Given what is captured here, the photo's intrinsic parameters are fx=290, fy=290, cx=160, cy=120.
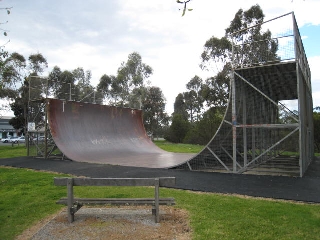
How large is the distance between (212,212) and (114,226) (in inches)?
61.8

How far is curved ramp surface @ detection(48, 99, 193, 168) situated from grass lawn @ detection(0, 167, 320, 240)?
622 centimetres

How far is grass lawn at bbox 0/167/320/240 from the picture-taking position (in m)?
3.69

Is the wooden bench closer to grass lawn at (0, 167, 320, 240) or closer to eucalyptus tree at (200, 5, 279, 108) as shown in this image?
grass lawn at (0, 167, 320, 240)

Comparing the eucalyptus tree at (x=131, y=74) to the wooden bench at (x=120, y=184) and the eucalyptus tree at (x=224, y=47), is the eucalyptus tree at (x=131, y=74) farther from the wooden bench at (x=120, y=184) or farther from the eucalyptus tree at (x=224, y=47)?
the wooden bench at (x=120, y=184)

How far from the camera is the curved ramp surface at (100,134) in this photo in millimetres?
13727

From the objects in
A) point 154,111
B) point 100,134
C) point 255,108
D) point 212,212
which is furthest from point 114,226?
point 154,111

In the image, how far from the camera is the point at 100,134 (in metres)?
16.3

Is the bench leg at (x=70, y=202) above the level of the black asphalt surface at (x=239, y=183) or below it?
above

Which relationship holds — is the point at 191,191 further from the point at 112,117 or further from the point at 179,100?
the point at 179,100

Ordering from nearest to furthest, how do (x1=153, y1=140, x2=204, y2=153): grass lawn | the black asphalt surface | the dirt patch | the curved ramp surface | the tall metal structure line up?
the dirt patch, the black asphalt surface, the tall metal structure, the curved ramp surface, (x1=153, y1=140, x2=204, y2=153): grass lawn

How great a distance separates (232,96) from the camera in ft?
29.6

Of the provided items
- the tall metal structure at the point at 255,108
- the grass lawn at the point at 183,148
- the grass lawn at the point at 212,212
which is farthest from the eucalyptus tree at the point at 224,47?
the grass lawn at the point at 212,212

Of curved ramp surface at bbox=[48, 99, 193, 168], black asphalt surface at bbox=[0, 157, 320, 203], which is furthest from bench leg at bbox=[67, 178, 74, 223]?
curved ramp surface at bbox=[48, 99, 193, 168]

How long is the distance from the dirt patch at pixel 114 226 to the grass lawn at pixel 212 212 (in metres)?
0.19
